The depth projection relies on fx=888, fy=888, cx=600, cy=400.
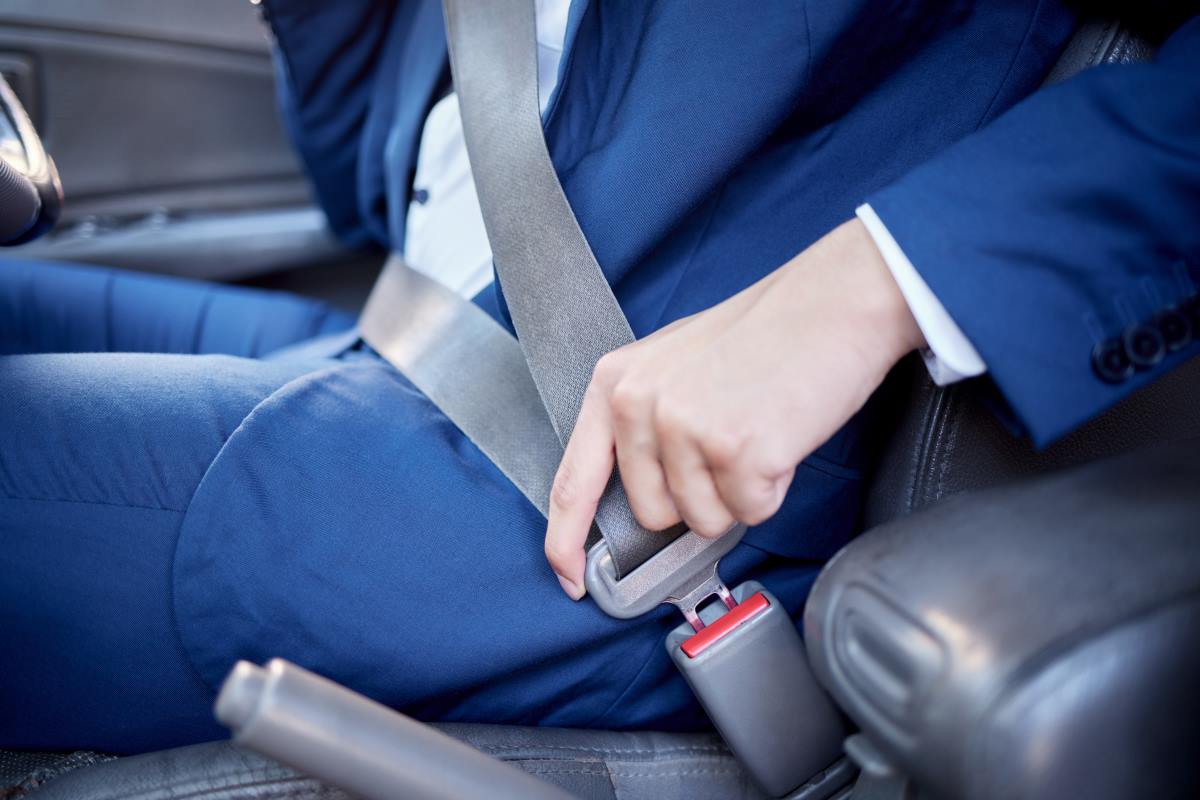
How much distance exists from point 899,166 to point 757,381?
27cm

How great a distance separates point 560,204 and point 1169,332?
0.40 m

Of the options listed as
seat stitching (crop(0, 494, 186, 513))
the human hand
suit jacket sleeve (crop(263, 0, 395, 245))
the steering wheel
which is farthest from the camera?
suit jacket sleeve (crop(263, 0, 395, 245))

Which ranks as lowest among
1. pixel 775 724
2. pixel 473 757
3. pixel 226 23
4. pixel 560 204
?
pixel 775 724

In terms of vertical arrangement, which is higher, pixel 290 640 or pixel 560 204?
pixel 560 204

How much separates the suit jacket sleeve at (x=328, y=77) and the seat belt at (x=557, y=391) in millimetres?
425

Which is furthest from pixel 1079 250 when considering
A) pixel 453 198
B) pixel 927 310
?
pixel 453 198

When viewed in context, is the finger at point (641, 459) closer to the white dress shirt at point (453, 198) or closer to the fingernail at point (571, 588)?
the fingernail at point (571, 588)

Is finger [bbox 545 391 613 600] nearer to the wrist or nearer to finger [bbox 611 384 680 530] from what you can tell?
finger [bbox 611 384 680 530]

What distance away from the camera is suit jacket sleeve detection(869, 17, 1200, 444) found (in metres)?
0.48

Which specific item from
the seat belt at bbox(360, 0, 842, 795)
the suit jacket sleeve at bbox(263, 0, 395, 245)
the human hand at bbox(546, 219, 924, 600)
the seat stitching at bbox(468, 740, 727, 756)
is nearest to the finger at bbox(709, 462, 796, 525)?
the human hand at bbox(546, 219, 924, 600)

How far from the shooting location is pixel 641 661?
674mm

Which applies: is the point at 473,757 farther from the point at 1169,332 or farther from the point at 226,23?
the point at 226,23

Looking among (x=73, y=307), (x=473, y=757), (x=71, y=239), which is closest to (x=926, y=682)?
(x=473, y=757)

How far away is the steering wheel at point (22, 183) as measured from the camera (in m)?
0.74
